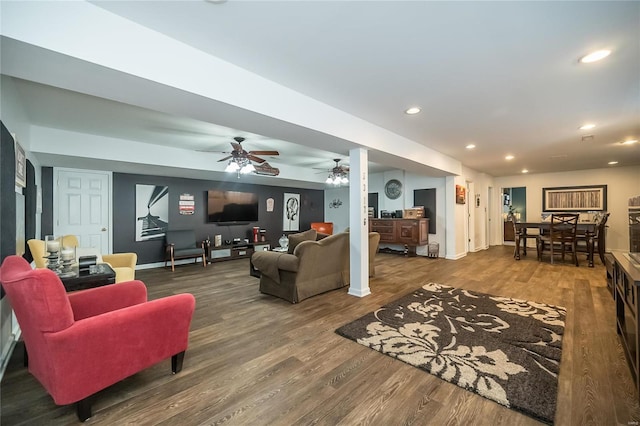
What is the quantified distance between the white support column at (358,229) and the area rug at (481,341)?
574mm

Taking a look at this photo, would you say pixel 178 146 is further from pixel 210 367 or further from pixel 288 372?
pixel 288 372

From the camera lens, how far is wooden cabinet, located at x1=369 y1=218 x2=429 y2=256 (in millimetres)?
6672

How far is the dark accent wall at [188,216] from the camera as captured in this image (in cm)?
571

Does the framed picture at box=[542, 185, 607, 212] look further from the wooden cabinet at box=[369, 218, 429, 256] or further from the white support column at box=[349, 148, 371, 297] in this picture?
the white support column at box=[349, 148, 371, 297]

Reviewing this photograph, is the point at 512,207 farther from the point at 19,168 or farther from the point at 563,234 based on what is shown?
the point at 19,168

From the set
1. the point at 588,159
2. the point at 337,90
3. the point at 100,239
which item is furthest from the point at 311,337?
the point at 588,159

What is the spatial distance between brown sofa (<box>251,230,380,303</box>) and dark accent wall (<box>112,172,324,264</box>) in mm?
3569

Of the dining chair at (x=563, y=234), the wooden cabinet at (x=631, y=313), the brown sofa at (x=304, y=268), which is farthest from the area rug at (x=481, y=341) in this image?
the dining chair at (x=563, y=234)

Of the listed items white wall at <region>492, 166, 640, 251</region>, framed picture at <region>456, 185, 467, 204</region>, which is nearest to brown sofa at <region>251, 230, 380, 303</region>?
framed picture at <region>456, 185, 467, 204</region>

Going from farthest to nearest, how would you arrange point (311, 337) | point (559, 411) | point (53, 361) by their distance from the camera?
point (311, 337)
point (559, 411)
point (53, 361)

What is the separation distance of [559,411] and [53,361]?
2.91 metres

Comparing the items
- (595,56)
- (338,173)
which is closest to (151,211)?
(338,173)

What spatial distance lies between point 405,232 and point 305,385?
18.0 feet

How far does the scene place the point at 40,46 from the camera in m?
1.50
